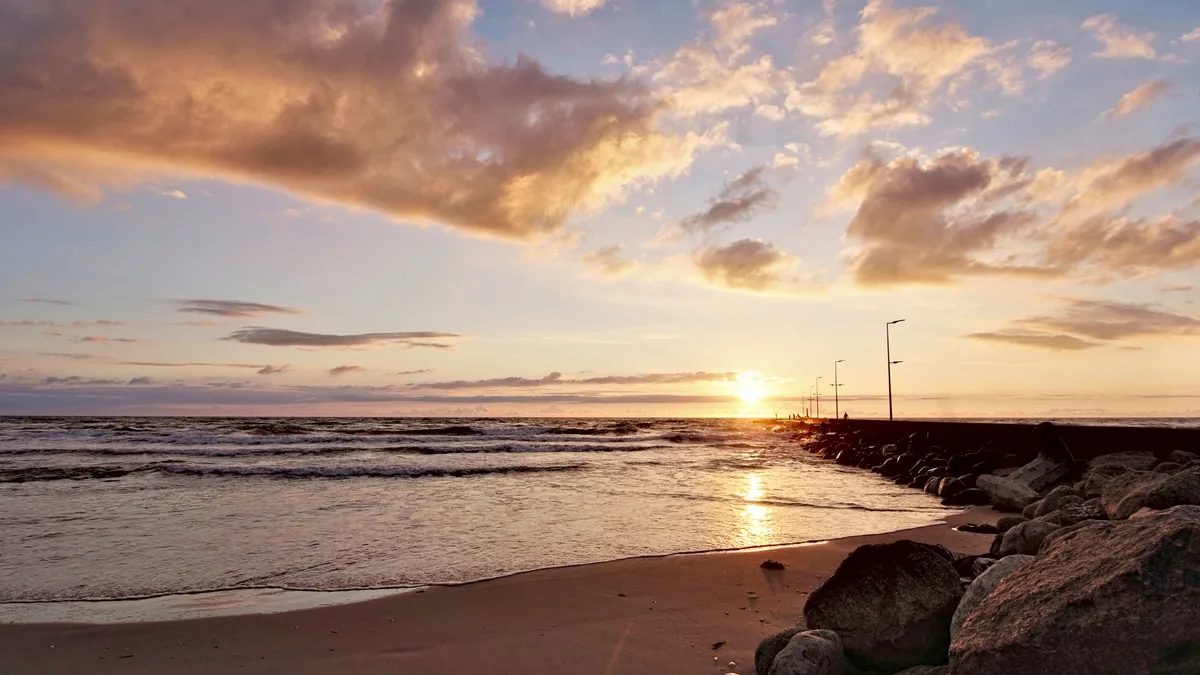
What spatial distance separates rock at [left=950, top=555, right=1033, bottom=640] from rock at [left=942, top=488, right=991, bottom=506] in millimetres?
12813

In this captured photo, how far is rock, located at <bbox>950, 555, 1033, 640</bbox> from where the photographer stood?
4668 millimetres

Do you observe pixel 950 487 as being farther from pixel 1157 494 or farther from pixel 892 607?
pixel 892 607

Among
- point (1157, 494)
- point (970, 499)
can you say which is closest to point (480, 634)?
point (1157, 494)

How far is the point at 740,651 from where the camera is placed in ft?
19.2

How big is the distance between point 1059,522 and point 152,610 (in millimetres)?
9987

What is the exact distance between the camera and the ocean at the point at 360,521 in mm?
8664

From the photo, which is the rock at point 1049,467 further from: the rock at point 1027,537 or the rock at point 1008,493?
the rock at point 1027,537

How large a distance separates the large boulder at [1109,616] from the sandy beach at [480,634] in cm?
219

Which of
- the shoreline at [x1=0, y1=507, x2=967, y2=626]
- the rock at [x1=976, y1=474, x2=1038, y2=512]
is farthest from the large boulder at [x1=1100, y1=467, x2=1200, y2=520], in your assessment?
the rock at [x1=976, y1=474, x2=1038, y2=512]

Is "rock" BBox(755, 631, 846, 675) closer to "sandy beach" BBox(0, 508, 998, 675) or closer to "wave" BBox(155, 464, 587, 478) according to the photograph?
"sandy beach" BBox(0, 508, 998, 675)

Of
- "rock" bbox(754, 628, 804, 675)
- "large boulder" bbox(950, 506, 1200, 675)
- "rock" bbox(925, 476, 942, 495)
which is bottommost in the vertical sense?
"rock" bbox(925, 476, 942, 495)

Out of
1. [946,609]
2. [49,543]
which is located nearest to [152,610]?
[49,543]

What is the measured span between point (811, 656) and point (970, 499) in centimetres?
1396

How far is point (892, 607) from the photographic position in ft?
16.6
